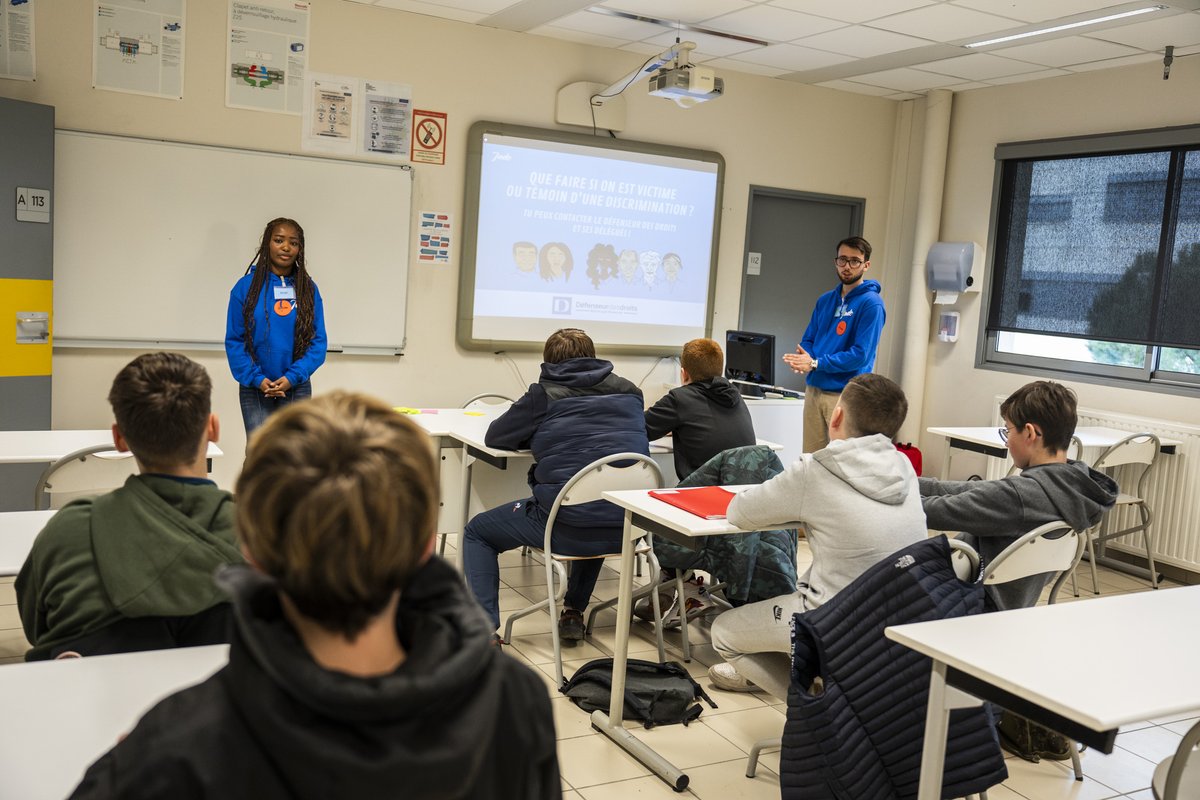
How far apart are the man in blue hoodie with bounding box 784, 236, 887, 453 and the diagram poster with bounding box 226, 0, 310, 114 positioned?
2.94 metres

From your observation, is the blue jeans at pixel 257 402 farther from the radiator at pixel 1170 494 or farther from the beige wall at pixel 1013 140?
the beige wall at pixel 1013 140

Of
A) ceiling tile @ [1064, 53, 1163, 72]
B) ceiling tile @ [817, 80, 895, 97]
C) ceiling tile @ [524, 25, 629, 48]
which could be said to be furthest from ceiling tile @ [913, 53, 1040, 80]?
ceiling tile @ [524, 25, 629, 48]

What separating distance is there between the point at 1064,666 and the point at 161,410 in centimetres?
166

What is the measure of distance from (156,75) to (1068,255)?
530 centimetres

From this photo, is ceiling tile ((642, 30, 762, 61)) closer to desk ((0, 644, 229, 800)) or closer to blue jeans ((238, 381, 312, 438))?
blue jeans ((238, 381, 312, 438))

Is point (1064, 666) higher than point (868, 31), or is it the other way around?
point (868, 31)

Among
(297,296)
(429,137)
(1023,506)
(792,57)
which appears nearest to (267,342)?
(297,296)

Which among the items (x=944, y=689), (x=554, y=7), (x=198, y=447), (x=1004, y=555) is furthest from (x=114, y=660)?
(x=554, y=7)

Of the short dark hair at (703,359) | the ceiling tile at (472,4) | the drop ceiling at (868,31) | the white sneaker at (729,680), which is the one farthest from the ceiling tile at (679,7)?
the white sneaker at (729,680)

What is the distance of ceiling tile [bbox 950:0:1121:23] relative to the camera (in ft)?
15.2

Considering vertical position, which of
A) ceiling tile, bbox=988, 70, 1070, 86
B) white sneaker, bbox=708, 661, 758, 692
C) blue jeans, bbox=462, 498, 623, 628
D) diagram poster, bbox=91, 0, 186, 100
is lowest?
white sneaker, bbox=708, 661, 758, 692

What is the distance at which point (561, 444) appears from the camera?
11.6 ft

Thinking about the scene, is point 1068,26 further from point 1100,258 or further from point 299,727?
point 299,727

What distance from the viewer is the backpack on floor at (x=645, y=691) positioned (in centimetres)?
321
